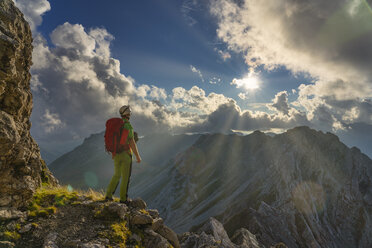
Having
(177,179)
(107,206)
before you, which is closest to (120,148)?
(107,206)

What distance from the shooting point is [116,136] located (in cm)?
871

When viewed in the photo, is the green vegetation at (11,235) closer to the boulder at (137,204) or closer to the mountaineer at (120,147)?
the mountaineer at (120,147)

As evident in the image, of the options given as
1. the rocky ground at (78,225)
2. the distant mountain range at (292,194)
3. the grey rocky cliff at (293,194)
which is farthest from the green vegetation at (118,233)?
the grey rocky cliff at (293,194)

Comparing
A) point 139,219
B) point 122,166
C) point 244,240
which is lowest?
point 244,240

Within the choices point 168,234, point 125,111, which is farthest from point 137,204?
point 125,111

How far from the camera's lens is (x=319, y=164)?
4998 inches

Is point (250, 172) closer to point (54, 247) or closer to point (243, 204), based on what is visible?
point (243, 204)

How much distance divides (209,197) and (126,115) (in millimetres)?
154330

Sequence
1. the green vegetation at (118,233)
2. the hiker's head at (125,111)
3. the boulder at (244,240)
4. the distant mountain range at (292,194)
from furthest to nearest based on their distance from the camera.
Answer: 1. the distant mountain range at (292,194)
2. the boulder at (244,240)
3. the hiker's head at (125,111)
4. the green vegetation at (118,233)

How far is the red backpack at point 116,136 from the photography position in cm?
868

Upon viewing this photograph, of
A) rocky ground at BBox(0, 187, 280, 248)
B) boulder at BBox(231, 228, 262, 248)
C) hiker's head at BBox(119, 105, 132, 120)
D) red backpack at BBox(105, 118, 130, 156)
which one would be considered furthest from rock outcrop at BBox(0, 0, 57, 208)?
boulder at BBox(231, 228, 262, 248)

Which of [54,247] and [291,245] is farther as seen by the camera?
[291,245]

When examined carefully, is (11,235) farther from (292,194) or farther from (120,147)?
(292,194)

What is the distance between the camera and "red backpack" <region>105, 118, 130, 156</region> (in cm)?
868
